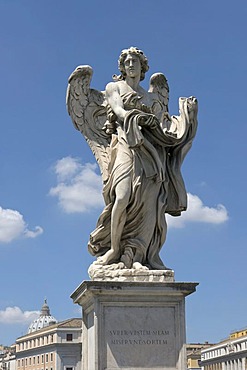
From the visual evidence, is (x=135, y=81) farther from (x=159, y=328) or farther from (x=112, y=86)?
(x=159, y=328)

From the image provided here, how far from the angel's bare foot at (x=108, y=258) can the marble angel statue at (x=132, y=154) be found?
0.04ft

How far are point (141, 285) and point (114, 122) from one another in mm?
2960

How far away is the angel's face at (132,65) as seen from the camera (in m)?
13.9

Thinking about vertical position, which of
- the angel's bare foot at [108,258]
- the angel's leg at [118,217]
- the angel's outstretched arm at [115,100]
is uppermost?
the angel's outstretched arm at [115,100]

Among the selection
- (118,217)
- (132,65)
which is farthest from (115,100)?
(118,217)

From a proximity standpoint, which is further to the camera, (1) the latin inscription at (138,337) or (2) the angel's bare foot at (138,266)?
(2) the angel's bare foot at (138,266)

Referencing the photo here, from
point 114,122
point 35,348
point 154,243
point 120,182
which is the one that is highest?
point 35,348

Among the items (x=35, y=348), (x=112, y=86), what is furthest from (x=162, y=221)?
(x=35, y=348)

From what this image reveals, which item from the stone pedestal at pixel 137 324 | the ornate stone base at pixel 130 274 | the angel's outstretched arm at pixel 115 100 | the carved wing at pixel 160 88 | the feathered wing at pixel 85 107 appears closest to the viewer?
the stone pedestal at pixel 137 324

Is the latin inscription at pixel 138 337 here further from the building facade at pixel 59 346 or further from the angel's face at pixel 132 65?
the building facade at pixel 59 346

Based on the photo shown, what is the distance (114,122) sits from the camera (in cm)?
1392

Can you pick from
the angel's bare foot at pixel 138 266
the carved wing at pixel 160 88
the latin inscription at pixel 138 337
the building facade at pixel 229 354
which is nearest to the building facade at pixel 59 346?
the building facade at pixel 229 354

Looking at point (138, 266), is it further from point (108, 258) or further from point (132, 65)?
point (132, 65)

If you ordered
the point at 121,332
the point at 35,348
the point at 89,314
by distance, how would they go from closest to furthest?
the point at 121,332
the point at 89,314
the point at 35,348
